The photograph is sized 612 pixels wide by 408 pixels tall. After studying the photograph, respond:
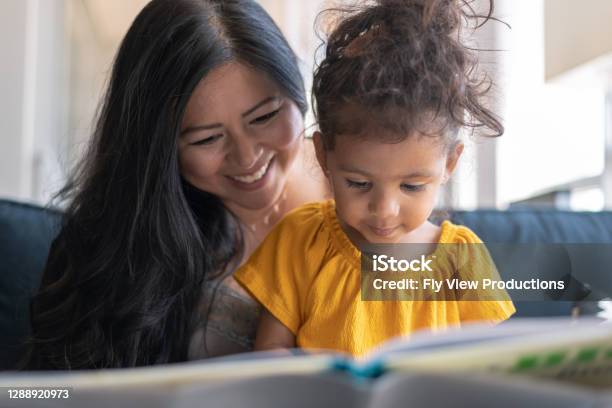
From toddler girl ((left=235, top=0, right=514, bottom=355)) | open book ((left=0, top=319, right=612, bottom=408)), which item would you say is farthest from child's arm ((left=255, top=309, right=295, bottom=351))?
open book ((left=0, top=319, right=612, bottom=408))

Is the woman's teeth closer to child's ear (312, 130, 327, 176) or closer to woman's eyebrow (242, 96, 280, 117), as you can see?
woman's eyebrow (242, 96, 280, 117)

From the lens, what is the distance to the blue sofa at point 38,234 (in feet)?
4.88

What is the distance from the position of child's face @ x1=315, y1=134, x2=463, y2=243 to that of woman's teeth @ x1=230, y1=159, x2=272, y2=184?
0.25m

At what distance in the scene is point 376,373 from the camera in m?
0.51

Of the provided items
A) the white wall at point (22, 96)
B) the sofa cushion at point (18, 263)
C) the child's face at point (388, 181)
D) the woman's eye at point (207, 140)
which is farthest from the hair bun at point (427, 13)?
the white wall at point (22, 96)

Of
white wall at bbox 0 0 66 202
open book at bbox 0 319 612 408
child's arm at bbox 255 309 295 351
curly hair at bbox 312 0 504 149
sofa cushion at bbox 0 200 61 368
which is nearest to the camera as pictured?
open book at bbox 0 319 612 408

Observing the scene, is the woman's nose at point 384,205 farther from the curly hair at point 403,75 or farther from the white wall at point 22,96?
the white wall at point 22,96

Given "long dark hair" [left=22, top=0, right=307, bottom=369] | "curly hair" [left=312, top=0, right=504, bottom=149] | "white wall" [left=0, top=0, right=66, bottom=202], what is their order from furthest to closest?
"white wall" [left=0, top=0, right=66, bottom=202], "long dark hair" [left=22, top=0, right=307, bottom=369], "curly hair" [left=312, top=0, right=504, bottom=149]

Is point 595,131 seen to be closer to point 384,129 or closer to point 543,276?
point 543,276

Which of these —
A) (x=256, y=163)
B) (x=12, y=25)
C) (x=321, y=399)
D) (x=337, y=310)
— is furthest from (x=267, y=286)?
(x=12, y=25)

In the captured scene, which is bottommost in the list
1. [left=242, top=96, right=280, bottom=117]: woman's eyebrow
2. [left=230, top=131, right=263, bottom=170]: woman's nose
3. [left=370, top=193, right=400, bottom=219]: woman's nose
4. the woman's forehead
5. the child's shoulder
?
the child's shoulder

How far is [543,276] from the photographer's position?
967 mm

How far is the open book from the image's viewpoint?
501mm

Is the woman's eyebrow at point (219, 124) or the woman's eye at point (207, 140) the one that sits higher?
the woman's eyebrow at point (219, 124)
